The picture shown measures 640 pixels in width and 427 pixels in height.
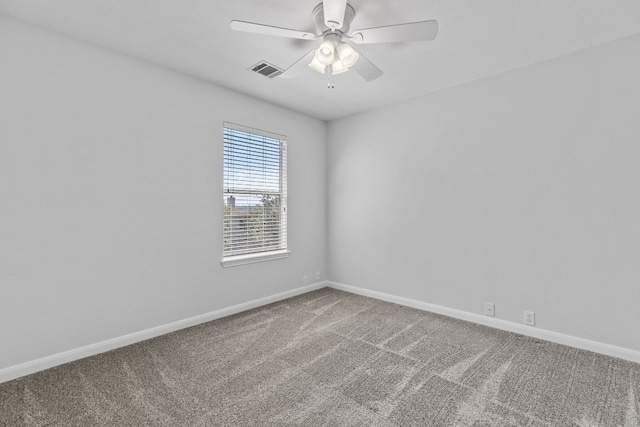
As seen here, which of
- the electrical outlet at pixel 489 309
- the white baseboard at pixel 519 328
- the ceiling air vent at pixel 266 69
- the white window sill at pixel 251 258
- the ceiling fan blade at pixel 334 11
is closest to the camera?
the ceiling fan blade at pixel 334 11

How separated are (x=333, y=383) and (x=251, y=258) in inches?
73.1

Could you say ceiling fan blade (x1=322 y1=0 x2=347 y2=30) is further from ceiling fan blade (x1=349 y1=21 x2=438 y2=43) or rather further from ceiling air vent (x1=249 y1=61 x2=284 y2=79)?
ceiling air vent (x1=249 y1=61 x2=284 y2=79)

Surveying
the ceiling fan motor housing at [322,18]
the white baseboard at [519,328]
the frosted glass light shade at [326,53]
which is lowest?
the white baseboard at [519,328]

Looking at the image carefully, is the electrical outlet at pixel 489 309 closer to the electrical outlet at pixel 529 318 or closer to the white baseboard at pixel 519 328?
the white baseboard at pixel 519 328

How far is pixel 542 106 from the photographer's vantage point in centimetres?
267

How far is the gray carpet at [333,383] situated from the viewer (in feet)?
5.59

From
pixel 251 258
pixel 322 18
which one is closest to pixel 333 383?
pixel 251 258

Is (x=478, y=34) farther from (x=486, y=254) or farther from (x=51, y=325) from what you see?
(x=51, y=325)

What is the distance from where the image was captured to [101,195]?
96.6 inches

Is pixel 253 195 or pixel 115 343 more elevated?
pixel 253 195

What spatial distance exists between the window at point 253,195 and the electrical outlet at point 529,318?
8.88 feet

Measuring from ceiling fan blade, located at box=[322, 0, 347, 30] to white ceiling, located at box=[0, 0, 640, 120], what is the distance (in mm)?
309

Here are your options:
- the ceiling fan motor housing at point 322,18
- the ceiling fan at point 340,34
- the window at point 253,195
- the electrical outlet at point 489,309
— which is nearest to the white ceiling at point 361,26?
the ceiling fan motor housing at point 322,18

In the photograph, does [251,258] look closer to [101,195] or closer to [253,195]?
[253,195]
